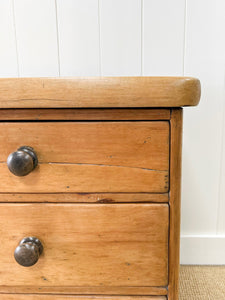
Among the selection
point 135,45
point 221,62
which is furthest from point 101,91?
point 221,62

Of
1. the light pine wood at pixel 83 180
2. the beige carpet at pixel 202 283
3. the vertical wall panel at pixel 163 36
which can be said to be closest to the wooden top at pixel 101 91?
the light pine wood at pixel 83 180

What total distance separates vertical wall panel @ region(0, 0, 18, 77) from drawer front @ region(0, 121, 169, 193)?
20.7 inches

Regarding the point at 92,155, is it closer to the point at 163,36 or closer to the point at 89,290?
the point at 89,290

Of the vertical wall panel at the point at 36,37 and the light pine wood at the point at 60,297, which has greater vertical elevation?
the vertical wall panel at the point at 36,37

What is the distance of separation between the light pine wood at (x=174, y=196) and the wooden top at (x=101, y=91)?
38mm

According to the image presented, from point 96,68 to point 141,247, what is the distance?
0.62 m

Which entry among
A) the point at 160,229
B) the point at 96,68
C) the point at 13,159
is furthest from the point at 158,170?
the point at 96,68

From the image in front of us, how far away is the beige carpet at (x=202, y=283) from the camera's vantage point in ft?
2.54

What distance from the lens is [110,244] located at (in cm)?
45

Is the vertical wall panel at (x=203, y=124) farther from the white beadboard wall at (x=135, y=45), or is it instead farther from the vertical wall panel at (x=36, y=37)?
the vertical wall panel at (x=36, y=37)

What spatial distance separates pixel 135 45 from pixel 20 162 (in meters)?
0.61

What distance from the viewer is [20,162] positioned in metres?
0.40

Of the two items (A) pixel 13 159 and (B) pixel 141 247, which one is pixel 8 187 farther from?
(B) pixel 141 247

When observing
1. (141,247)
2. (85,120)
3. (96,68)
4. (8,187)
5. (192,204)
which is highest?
(96,68)
